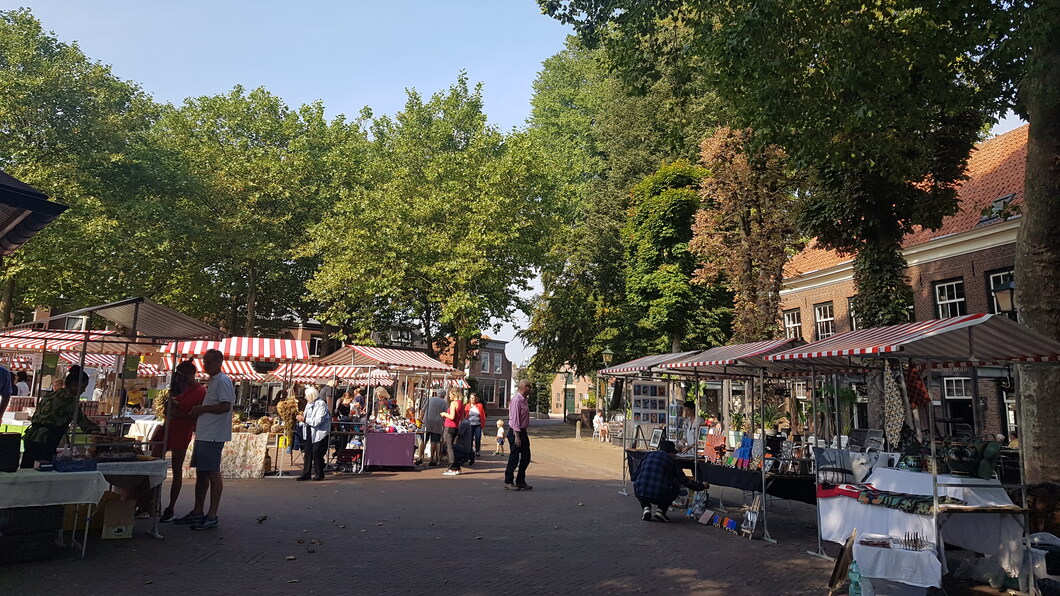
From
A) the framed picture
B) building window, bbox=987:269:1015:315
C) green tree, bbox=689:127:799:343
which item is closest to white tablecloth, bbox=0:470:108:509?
the framed picture

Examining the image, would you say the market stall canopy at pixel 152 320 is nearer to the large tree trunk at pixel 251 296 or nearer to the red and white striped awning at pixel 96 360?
the red and white striped awning at pixel 96 360

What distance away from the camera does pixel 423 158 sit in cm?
3075

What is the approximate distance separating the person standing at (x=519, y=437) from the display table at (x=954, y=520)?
20.7 ft

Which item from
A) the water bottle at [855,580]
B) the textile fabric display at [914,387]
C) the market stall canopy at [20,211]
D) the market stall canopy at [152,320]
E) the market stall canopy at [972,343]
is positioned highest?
the market stall canopy at [20,211]

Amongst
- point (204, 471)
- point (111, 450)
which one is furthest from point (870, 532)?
point (111, 450)

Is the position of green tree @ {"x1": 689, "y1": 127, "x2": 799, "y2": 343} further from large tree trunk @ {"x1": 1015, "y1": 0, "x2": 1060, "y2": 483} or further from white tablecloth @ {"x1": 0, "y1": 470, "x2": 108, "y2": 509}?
white tablecloth @ {"x1": 0, "y1": 470, "x2": 108, "y2": 509}

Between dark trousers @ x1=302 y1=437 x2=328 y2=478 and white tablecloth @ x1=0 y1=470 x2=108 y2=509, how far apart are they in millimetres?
6675

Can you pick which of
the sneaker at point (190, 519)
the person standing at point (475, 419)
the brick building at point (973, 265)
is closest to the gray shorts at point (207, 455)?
the sneaker at point (190, 519)

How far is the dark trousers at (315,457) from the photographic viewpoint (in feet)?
41.9

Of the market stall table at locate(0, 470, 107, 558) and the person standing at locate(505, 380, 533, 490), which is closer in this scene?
the market stall table at locate(0, 470, 107, 558)

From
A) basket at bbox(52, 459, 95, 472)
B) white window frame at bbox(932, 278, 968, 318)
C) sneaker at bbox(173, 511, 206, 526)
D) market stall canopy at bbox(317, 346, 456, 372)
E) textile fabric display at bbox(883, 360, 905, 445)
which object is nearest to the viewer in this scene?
basket at bbox(52, 459, 95, 472)

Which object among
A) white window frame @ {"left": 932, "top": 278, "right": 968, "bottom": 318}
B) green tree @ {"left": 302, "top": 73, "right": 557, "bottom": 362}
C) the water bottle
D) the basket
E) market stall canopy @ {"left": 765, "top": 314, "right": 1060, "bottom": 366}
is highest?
green tree @ {"left": 302, "top": 73, "right": 557, "bottom": 362}

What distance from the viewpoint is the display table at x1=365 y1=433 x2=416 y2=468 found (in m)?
14.7

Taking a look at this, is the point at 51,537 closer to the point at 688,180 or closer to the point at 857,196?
the point at 857,196
